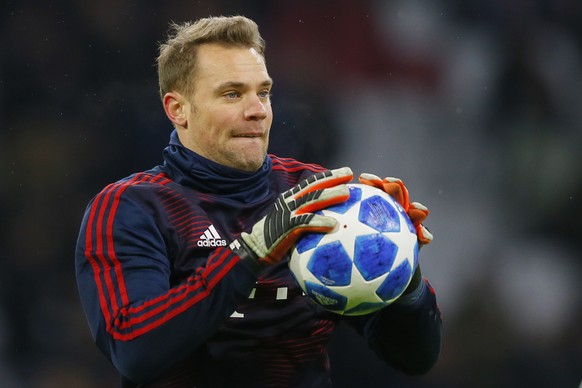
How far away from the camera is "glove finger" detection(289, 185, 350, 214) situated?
228 cm

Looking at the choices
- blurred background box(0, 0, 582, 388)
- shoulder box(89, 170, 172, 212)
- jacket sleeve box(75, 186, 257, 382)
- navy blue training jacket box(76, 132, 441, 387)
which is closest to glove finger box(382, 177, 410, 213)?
navy blue training jacket box(76, 132, 441, 387)

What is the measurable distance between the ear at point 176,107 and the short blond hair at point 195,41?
0.03 metres

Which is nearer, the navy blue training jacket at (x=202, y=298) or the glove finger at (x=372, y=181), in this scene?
the navy blue training jacket at (x=202, y=298)

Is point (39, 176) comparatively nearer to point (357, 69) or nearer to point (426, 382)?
point (357, 69)

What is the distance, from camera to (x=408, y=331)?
287 cm

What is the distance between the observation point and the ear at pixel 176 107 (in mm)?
2938

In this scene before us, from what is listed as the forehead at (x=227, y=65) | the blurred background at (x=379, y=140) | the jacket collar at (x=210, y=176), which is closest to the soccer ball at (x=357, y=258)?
the jacket collar at (x=210, y=176)

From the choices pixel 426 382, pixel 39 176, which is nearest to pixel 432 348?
pixel 426 382

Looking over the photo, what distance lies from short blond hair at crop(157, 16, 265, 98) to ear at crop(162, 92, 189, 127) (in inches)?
1.1

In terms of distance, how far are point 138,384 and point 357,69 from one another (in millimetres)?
2752

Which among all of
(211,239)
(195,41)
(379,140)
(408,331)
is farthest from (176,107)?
(379,140)

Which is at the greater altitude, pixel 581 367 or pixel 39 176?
pixel 39 176

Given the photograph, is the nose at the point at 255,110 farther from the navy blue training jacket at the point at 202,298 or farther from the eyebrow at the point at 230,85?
the navy blue training jacket at the point at 202,298

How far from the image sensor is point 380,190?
2.48 m
